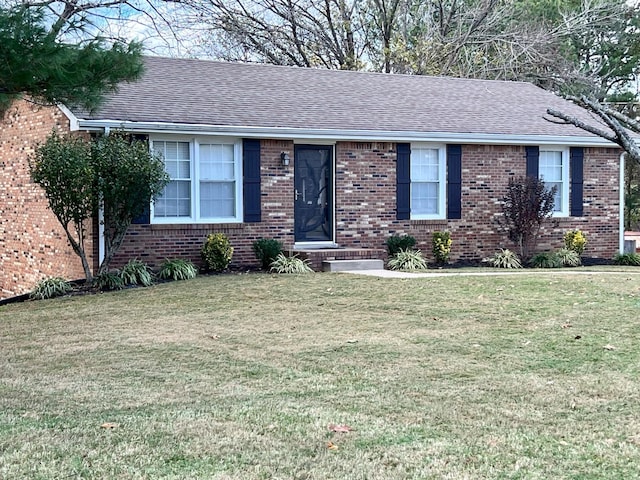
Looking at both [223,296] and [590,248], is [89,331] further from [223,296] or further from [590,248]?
[590,248]

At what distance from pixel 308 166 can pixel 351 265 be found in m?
2.30

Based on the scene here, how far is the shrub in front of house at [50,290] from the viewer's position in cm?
1277

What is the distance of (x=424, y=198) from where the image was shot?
674 inches

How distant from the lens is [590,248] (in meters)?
18.5

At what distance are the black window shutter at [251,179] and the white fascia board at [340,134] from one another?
285 mm

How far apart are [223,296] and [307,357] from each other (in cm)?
420

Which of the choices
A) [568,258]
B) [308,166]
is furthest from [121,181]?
[568,258]

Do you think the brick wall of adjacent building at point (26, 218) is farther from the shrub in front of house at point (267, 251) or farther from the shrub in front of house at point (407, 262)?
the shrub in front of house at point (407, 262)

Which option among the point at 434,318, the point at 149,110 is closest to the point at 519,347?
the point at 434,318

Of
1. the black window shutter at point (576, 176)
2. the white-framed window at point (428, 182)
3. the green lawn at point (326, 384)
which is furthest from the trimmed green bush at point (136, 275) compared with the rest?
the black window shutter at point (576, 176)

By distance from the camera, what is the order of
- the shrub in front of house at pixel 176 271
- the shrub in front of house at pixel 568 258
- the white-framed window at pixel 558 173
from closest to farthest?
the shrub in front of house at pixel 176 271, the shrub in front of house at pixel 568 258, the white-framed window at pixel 558 173

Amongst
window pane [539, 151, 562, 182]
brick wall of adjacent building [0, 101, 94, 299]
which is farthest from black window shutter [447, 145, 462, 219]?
brick wall of adjacent building [0, 101, 94, 299]

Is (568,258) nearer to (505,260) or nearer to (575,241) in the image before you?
(575,241)

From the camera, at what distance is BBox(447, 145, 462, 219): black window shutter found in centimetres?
1711
